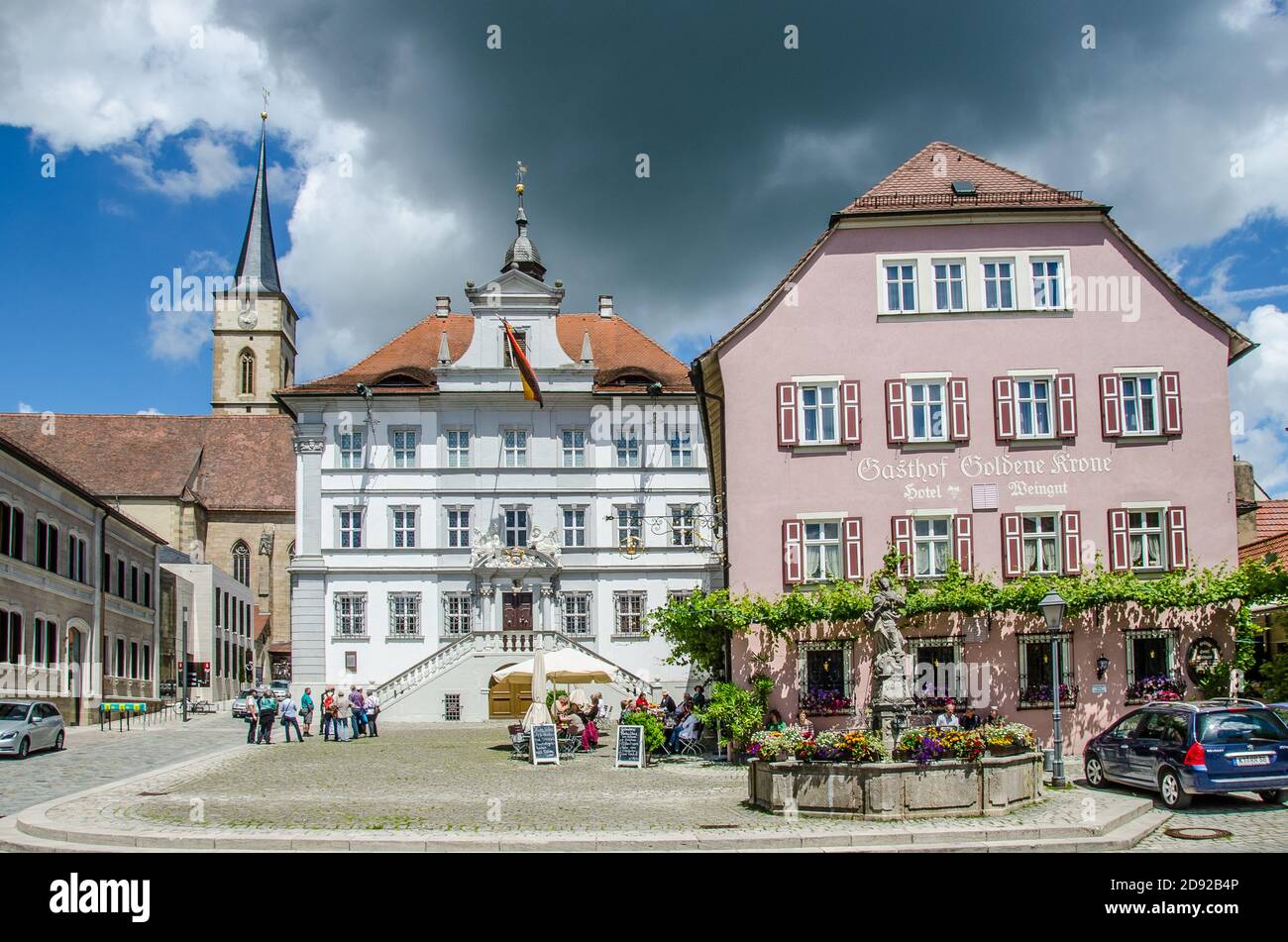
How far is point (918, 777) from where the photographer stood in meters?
16.8

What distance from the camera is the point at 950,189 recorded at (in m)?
32.2

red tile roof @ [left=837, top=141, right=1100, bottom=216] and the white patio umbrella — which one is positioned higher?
red tile roof @ [left=837, top=141, right=1100, bottom=216]

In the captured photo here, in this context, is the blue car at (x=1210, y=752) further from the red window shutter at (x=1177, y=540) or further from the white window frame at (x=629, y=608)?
the white window frame at (x=629, y=608)

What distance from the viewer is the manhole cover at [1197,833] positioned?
15.1 meters

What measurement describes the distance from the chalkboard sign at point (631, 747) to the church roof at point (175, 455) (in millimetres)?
53392

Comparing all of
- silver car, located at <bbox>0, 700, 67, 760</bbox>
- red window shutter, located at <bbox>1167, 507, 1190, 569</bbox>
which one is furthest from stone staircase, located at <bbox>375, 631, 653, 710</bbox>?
red window shutter, located at <bbox>1167, 507, 1190, 569</bbox>

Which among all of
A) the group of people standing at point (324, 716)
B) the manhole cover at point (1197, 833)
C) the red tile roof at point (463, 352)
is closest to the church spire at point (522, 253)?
the red tile roof at point (463, 352)

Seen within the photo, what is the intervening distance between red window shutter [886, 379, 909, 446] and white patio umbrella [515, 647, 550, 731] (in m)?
9.47

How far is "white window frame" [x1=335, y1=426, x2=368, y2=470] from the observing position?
5103cm

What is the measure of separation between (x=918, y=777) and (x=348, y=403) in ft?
125

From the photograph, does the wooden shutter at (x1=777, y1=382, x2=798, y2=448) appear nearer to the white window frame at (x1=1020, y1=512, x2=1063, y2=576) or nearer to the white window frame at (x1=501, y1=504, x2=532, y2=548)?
the white window frame at (x1=1020, y1=512, x2=1063, y2=576)
